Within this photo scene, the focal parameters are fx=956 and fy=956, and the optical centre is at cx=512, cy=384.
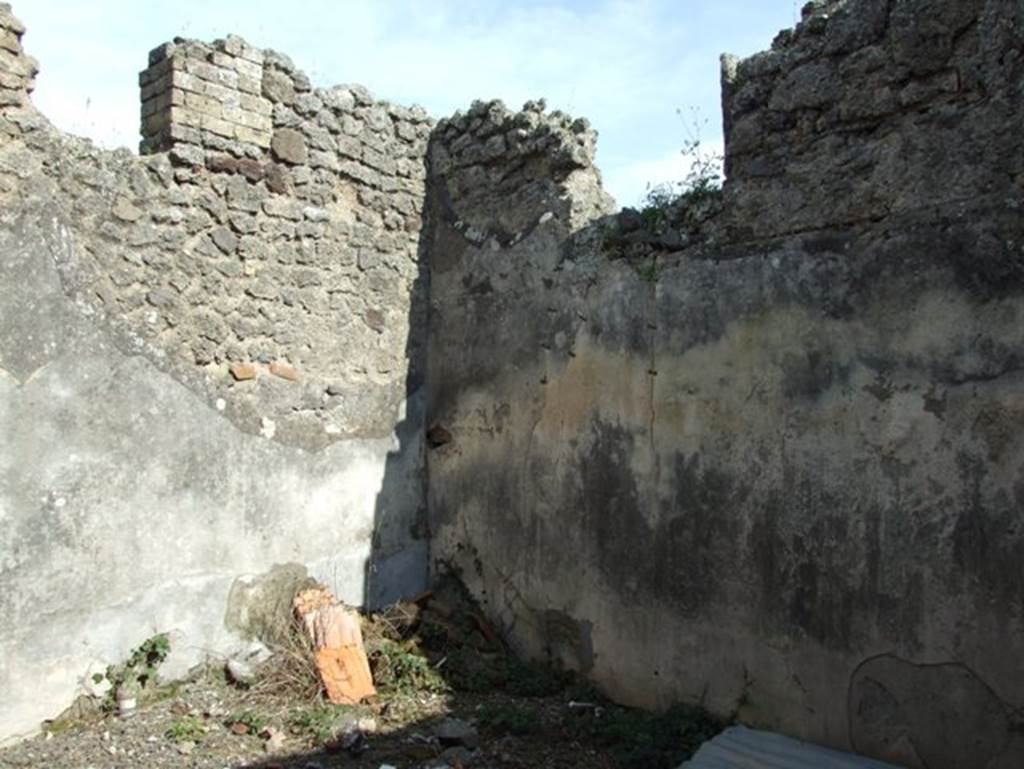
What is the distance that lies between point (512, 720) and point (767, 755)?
1099 mm

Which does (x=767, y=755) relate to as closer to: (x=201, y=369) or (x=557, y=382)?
(x=557, y=382)

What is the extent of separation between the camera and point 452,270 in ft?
18.2

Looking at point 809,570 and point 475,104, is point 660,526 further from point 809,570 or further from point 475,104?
point 475,104

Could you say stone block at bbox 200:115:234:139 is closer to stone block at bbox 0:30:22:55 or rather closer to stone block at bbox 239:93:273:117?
stone block at bbox 239:93:273:117

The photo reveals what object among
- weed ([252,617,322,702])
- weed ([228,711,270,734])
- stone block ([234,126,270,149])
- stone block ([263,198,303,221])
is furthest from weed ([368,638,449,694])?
stone block ([234,126,270,149])

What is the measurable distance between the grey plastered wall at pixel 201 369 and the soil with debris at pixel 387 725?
0.74ft

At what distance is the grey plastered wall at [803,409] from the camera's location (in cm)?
335

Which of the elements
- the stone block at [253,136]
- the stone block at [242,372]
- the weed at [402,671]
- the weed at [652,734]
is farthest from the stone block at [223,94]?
the weed at [652,734]

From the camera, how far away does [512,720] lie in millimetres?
4125

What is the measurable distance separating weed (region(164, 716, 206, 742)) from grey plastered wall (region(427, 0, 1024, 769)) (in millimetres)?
1652

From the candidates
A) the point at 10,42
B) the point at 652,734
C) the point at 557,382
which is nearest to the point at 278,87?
the point at 10,42

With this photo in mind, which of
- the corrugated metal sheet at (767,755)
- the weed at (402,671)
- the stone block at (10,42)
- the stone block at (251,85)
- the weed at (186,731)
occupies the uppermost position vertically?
the stone block at (251,85)

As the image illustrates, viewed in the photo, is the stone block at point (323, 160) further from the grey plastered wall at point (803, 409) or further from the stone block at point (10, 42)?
the stone block at point (10, 42)

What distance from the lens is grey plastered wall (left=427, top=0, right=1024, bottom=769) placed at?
3354 mm
